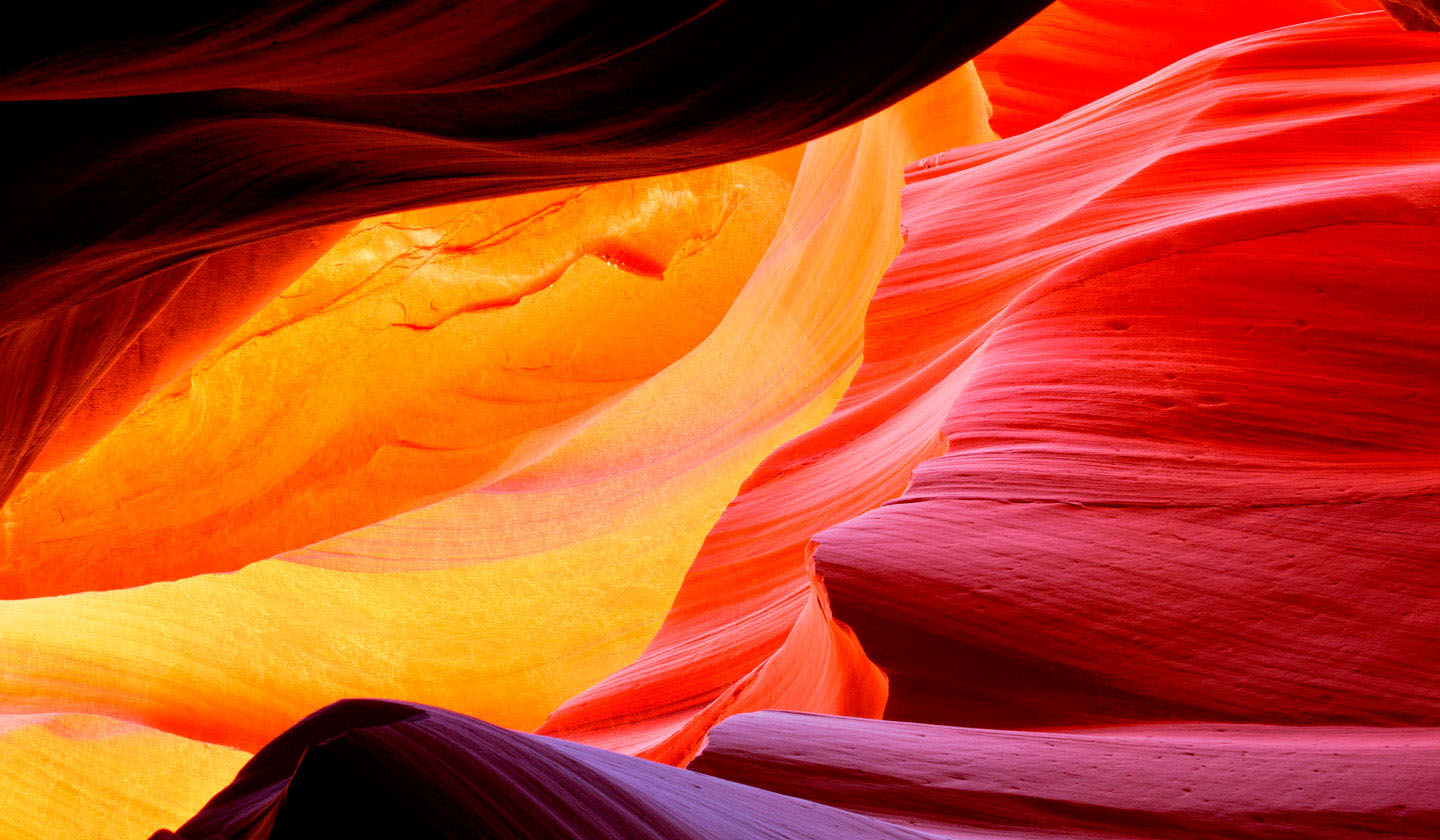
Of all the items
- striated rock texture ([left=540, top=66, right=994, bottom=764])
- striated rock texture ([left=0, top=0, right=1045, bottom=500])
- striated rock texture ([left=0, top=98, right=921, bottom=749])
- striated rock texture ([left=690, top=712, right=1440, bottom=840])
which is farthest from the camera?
striated rock texture ([left=0, top=98, right=921, bottom=749])

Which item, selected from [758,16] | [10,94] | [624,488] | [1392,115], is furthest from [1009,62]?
[10,94]

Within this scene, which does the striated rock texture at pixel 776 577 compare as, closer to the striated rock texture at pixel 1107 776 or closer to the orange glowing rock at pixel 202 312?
the striated rock texture at pixel 1107 776

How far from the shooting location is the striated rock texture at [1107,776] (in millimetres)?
1262

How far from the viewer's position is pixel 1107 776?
1.38 meters

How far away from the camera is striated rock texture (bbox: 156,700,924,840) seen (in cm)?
85

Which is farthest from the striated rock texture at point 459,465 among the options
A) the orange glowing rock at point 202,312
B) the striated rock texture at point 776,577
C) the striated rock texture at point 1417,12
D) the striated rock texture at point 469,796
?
the striated rock texture at point 469,796

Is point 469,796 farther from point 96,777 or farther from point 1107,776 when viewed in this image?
point 96,777

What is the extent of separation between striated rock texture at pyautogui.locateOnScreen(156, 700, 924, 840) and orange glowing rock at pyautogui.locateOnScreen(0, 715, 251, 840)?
2.83m

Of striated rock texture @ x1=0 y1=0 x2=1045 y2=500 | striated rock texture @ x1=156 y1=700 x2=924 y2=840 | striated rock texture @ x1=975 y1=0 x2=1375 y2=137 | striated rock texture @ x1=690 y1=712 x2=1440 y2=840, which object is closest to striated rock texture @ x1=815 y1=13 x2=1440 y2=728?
striated rock texture @ x1=690 y1=712 x2=1440 y2=840

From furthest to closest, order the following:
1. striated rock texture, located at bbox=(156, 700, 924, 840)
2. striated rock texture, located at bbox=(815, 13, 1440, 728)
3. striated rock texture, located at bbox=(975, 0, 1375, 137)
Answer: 1. striated rock texture, located at bbox=(975, 0, 1375, 137)
2. striated rock texture, located at bbox=(815, 13, 1440, 728)
3. striated rock texture, located at bbox=(156, 700, 924, 840)

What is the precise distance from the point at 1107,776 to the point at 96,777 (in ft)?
11.2

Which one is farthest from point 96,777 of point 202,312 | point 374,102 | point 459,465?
point 374,102

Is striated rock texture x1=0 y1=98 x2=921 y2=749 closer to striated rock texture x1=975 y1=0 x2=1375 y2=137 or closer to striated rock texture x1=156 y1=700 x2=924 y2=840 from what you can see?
striated rock texture x1=975 y1=0 x2=1375 y2=137

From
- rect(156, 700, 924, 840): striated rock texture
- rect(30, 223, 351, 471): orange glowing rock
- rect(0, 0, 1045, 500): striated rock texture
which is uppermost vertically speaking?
rect(30, 223, 351, 471): orange glowing rock
